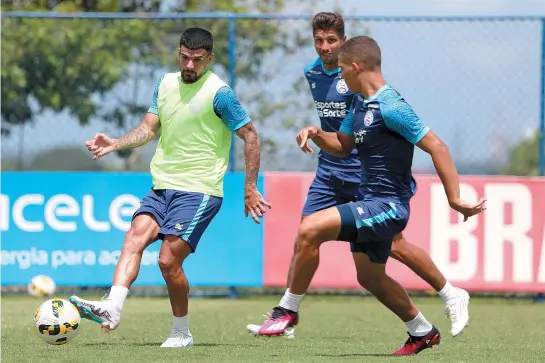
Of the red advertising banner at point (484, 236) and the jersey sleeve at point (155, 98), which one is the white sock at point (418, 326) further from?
the red advertising banner at point (484, 236)

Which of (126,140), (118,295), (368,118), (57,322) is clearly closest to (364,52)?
(368,118)

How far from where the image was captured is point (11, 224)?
40.1 ft

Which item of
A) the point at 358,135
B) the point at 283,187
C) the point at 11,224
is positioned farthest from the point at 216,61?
the point at 358,135

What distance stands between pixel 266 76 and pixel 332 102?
4.01m

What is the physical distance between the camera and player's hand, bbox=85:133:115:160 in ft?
24.4

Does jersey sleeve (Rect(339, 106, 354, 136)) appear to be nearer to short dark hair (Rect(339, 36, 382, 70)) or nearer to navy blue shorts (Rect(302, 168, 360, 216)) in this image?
short dark hair (Rect(339, 36, 382, 70))

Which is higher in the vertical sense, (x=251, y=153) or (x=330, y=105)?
(x=330, y=105)

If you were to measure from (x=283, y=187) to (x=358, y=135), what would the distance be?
5.12 meters

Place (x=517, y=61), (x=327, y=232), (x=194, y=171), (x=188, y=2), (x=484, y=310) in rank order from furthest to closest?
1. (x=188, y=2)
2. (x=517, y=61)
3. (x=484, y=310)
4. (x=194, y=171)
5. (x=327, y=232)

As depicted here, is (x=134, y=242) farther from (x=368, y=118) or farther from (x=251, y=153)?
(x=368, y=118)

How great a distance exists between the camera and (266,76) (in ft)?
41.3

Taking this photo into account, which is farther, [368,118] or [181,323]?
[181,323]

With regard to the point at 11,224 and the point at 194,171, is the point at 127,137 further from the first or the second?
the point at 11,224

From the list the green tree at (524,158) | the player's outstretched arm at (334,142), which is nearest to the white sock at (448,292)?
the player's outstretched arm at (334,142)
